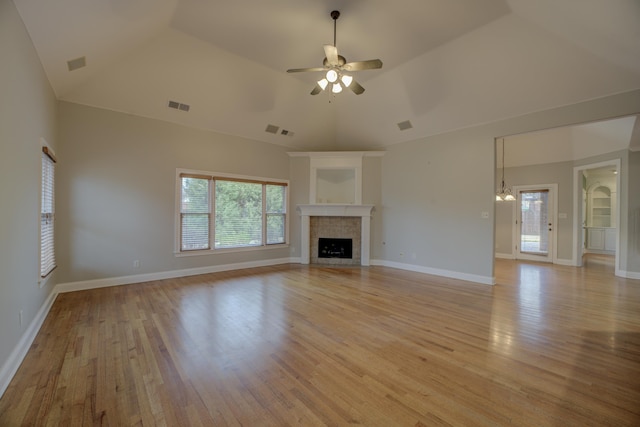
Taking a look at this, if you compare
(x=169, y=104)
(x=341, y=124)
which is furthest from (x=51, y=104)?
(x=341, y=124)

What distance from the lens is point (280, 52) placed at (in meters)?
4.16

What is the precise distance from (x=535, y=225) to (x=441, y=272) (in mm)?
4398

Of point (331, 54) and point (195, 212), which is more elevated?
point (331, 54)

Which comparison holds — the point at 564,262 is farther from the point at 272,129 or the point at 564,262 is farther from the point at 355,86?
the point at 272,129

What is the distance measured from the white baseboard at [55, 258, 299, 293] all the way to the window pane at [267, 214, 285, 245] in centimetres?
52

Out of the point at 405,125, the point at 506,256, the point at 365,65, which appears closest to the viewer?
the point at 365,65

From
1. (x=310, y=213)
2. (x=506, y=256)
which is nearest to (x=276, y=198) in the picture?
(x=310, y=213)

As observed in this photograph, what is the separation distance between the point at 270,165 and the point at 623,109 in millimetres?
6103

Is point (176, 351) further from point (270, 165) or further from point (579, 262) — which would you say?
point (579, 262)

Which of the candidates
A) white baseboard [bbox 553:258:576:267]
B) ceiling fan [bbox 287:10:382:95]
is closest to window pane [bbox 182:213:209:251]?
ceiling fan [bbox 287:10:382:95]

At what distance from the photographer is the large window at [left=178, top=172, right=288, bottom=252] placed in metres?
5.27

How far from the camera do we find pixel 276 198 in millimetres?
6598

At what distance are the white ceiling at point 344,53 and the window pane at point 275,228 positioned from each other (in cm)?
238

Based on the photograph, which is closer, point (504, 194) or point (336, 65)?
point (336, 65)
